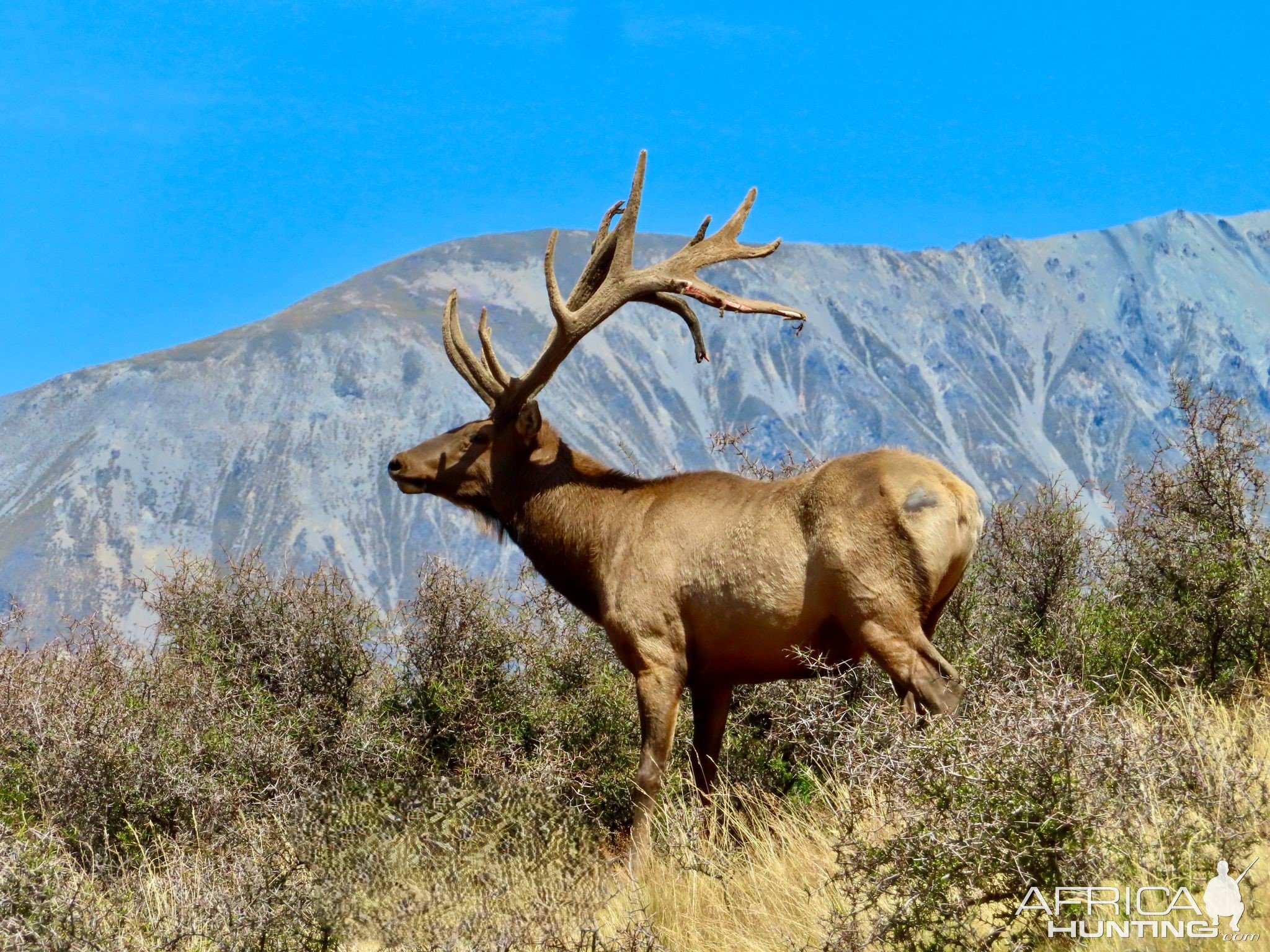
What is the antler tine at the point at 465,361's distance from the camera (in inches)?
376

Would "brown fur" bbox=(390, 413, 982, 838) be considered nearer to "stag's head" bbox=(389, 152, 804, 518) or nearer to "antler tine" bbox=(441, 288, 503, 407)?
"stag's head" bbox=(389, 152, 804, 518)

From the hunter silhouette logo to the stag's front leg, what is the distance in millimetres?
3752

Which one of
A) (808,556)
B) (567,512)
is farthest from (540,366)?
(808,556)

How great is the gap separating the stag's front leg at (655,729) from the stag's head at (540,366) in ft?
6.88

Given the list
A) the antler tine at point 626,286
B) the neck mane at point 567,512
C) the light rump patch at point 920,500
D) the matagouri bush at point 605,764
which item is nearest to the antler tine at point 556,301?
the antler tine at point 626,286

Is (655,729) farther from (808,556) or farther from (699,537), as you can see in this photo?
(808,556)

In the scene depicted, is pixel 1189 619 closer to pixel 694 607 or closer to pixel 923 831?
pixel 694 607

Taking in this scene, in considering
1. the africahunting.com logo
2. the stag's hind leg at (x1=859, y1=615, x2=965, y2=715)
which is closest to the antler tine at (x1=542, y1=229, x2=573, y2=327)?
the stag's hind leg at (x1=859, y1=615, x2=965, y2=715)

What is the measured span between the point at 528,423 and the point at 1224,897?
584cm

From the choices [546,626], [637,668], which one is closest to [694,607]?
[637,668]

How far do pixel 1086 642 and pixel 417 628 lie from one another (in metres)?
5.03

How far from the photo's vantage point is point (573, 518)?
9.02 meters

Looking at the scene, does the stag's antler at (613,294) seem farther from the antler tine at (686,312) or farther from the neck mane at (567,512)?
the neck mane at (567,512)

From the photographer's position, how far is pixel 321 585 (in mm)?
10953
